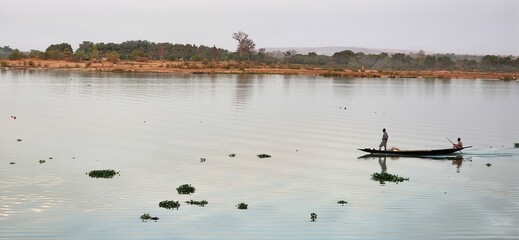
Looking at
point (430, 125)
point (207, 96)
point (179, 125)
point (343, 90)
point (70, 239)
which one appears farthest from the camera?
point (343, 90)

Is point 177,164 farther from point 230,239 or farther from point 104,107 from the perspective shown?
point 104,107

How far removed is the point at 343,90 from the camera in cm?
11988

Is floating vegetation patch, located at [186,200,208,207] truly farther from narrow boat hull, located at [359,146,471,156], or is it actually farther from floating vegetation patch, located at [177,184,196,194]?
narrow boat hull, located at [359,146,471,156]

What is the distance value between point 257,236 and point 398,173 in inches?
643

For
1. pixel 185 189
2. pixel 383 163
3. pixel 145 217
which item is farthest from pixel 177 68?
pixel 145 217

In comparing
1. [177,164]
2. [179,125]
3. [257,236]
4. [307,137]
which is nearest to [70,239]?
[257,236]

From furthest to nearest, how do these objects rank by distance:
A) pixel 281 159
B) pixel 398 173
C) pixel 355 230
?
pixel 281 159, pixel 398 173, pixel 355 230

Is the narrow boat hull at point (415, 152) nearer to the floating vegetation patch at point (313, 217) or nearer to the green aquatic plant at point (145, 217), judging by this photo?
the floating vegetation patch at point (313, 217)

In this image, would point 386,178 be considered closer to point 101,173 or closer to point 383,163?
point 383,163

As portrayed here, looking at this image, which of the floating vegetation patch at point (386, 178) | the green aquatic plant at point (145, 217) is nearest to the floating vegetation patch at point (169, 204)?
the green aquatic plant at point (145, 217)

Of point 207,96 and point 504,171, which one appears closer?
point 504,171

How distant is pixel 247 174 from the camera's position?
37.8 m

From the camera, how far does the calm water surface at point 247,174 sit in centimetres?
2716

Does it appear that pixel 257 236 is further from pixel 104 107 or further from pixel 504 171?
pixel 104 107
